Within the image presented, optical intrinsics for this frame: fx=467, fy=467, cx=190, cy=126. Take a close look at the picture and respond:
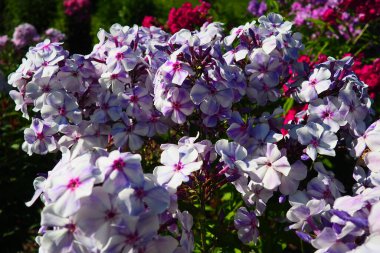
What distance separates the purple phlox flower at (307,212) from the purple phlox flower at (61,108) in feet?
3.03

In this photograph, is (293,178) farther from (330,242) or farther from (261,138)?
(330,242)

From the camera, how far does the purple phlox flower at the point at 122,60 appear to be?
6.30ft

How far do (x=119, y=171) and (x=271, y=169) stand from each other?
2.03 feet

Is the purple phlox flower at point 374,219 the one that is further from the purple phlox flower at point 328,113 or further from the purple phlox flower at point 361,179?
the purple phlox flower at point 328,113

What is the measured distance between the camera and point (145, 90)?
1.92 meters

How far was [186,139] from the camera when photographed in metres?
1.71

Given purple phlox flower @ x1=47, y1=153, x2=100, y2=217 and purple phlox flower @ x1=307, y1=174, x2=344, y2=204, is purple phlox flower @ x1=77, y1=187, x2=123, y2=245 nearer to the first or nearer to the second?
purple phlox flower @ x1=47, y1=153, x2=100, y2=217

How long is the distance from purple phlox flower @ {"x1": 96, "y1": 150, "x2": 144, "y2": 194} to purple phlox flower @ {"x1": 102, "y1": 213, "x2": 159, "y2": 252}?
0.29 ft

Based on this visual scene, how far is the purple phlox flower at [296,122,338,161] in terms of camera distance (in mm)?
1719

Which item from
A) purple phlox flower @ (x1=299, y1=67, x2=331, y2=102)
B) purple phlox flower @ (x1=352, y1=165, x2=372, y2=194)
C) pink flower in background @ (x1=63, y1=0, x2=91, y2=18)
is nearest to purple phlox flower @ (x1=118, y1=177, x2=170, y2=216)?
purple phlox flower @ (x1=352, y1=165, x2=372, y2=194)

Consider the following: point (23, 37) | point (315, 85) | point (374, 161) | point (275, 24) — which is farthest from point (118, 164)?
point (23, 37)

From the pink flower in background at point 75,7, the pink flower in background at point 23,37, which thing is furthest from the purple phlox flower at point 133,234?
the pink flower in background at point 75,7

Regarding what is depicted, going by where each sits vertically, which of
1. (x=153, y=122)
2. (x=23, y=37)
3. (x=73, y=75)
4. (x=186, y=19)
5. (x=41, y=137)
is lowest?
(x=23, y=37)

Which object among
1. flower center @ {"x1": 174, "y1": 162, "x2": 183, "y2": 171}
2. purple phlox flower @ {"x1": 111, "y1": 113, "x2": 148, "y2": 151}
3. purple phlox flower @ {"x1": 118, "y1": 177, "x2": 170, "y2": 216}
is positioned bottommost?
purple phlox flower @ {"x1": 111, "y1": 113, "x2": 148, "y2": 151}
